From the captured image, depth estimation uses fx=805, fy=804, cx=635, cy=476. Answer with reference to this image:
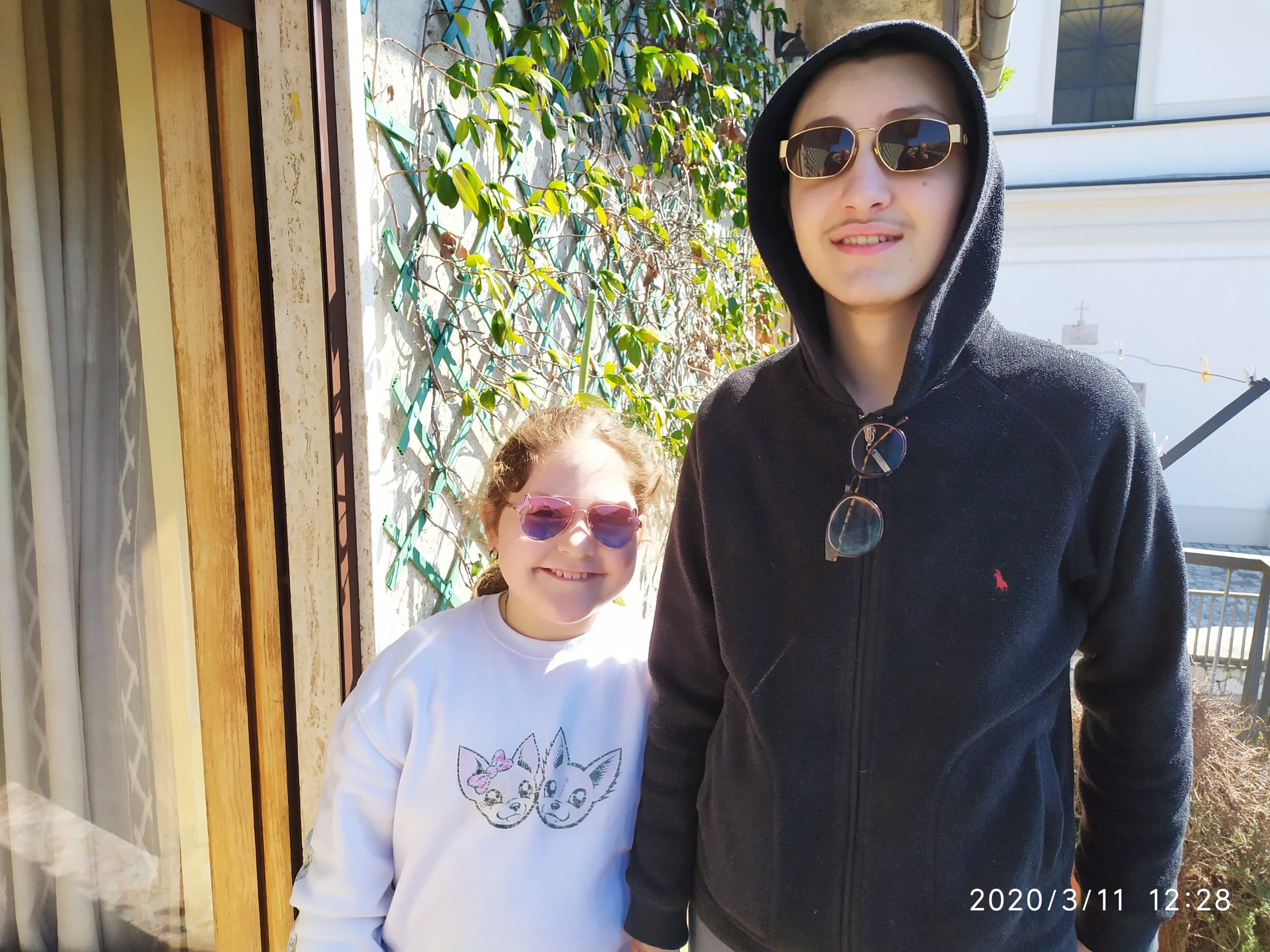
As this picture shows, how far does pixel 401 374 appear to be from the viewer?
172cm

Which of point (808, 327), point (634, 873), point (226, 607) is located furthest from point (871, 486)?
point (226, 607)

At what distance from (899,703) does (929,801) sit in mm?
125

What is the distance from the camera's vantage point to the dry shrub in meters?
2.10

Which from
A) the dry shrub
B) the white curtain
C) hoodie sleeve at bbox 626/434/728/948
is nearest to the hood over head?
hoodie sleeve at bbox 626/434/728/948

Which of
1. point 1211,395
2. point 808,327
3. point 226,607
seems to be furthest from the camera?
point 1211,395

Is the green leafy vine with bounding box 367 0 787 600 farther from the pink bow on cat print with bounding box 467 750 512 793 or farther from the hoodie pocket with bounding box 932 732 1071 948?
the hoodie pocket with bounding box 932 732 1071 948

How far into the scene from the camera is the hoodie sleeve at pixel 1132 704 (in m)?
0.98

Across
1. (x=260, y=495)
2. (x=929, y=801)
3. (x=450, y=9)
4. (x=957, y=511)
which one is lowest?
(x=929, y=801)

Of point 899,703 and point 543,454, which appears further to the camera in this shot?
point 543,454

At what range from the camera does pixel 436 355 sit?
181cm

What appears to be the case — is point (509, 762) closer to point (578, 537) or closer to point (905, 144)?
point (578, 537)

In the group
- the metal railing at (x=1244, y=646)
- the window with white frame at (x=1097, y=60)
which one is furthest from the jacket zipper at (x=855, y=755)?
the window with white frame at (x=1097, y=60)

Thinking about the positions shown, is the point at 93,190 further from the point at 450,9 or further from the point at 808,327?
the point at 808,327

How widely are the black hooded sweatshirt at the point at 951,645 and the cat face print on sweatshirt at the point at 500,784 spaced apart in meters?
0.28
